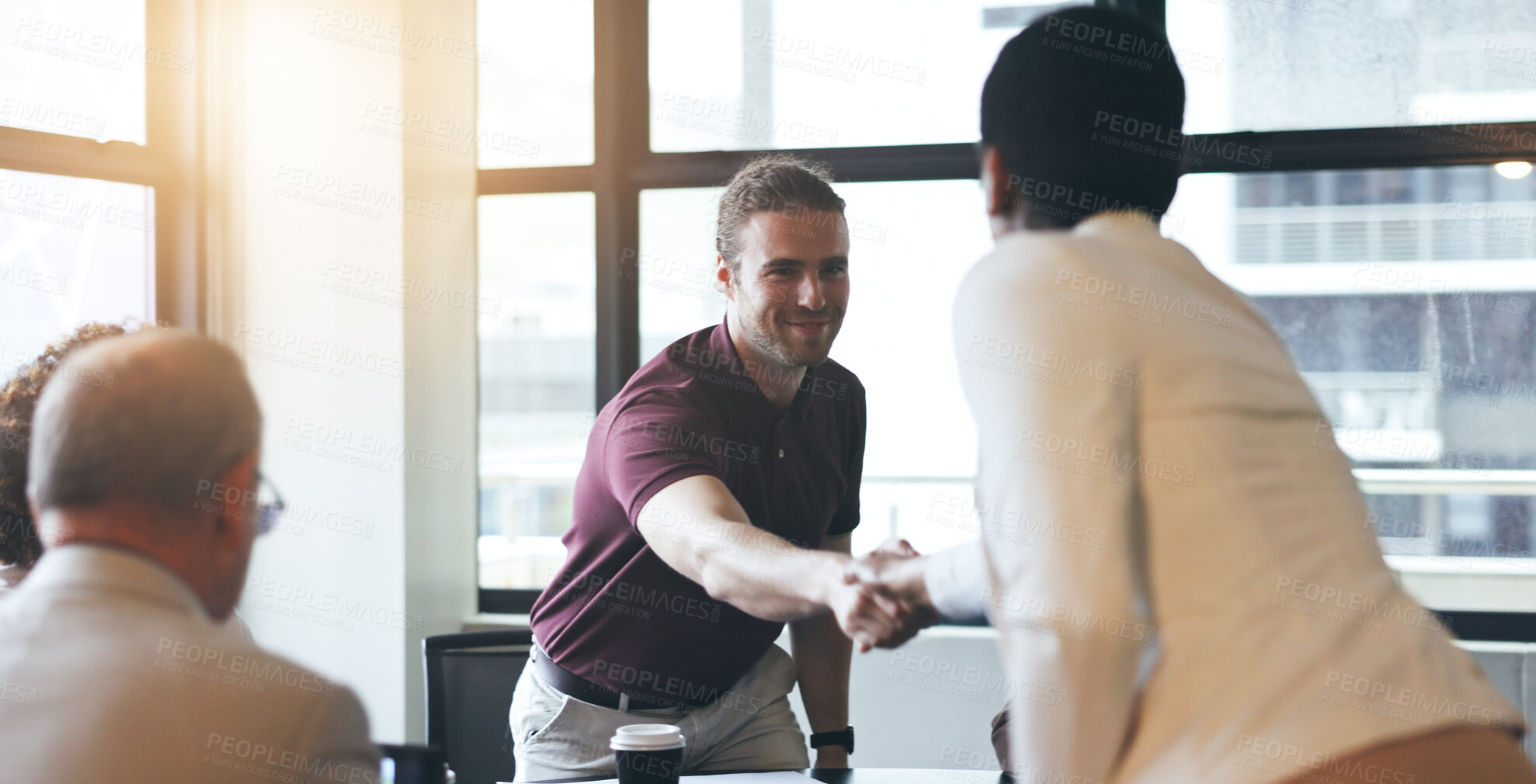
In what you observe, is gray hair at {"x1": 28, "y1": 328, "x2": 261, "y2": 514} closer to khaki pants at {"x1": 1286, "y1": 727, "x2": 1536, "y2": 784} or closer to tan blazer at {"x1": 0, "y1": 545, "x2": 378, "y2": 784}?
tan blazer at {"x1": 0, "y1": 545, "x2": 378, "y2": 784}

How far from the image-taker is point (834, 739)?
84.7 inches

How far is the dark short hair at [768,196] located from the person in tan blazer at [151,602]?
1539 mm

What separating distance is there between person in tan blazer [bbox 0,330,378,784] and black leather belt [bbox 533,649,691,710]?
4.14 ft

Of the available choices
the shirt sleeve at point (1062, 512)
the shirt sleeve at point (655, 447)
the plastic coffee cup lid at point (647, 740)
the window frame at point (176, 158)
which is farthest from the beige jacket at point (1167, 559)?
the window frame at point (176, 158)

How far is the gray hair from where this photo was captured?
2.19 ft

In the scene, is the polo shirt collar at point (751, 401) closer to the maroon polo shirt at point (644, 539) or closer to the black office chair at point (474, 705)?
the maroon polo shirt at point (644, 539)

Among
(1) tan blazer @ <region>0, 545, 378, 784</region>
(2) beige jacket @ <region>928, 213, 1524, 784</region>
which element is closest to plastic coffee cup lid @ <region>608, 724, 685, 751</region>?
(2) beige jacket @ <region>928, 213, 1524, 784</region>

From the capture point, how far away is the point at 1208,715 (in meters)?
0.82

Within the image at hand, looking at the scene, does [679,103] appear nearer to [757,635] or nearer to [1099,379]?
[757,635]

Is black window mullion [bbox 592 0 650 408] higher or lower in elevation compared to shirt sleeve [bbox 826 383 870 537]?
higher

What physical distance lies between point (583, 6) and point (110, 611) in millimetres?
3158

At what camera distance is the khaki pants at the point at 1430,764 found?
810mm

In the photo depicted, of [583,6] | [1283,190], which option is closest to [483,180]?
[583,6]

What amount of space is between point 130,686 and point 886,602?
0.87 meters
